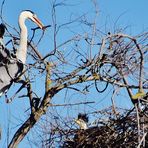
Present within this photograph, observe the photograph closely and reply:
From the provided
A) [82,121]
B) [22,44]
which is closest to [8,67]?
[22,44]

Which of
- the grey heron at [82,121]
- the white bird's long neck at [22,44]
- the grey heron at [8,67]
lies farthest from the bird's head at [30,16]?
the grey heron at [82,121]

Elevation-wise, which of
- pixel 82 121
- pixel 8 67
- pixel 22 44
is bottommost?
pixel 82 121

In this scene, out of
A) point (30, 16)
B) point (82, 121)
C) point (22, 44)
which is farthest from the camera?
point (30, 16)

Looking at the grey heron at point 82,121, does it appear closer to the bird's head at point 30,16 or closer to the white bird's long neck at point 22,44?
the white bird's long neck at point 22,44

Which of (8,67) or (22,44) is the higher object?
(22,44)

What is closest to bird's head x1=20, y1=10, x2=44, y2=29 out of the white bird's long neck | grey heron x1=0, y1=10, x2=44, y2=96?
the white bird's long neck

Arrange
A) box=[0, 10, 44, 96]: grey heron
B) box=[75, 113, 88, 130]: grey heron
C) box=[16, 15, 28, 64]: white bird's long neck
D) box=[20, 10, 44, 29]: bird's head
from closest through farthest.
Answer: box=[0, 10, 44, 96]: grey heron < box=[16, 15, 28, 64]: white bird's long neck < box=[75, 113, 88, 130]: grey heron < box=[20, 10, 44, 29]: bird's head

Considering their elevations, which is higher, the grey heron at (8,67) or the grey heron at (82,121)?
the grey heron at (8,67)

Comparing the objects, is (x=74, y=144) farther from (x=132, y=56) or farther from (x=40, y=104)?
(x=132, y=56)

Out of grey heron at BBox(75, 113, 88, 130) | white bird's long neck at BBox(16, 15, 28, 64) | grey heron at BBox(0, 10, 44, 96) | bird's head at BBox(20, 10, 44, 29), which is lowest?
grey heron at BBox(75, 113, 88, 130)

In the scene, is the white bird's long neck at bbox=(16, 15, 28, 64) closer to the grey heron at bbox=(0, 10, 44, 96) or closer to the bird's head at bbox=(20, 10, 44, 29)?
the grey heron at bbox=(0, 10, 44, 96)

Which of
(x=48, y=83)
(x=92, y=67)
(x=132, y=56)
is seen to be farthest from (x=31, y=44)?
(x=132, y=56)

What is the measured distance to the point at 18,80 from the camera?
4914 millimetres

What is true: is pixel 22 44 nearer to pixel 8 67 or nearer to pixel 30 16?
pixel 8 67
